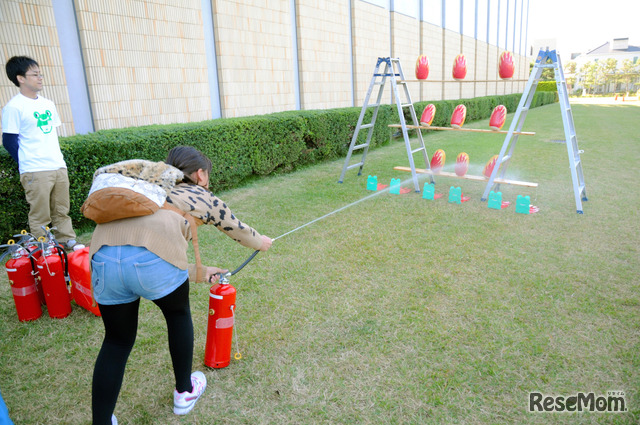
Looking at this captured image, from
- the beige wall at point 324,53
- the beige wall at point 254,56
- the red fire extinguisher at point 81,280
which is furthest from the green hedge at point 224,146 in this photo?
the red fire extinguisher at point 81,280

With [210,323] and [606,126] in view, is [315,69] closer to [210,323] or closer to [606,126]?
[210,323]

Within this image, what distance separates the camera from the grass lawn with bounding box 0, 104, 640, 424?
239 cm

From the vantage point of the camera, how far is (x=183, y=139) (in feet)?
21.3

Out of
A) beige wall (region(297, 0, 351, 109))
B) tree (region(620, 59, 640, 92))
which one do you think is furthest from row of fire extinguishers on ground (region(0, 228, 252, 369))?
tree (region(620, 59, 640, 92))

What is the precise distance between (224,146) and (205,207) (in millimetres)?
5440

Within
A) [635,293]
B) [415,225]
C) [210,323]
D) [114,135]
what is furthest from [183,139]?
[635,293]

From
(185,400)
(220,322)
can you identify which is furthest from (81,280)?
(185,400)

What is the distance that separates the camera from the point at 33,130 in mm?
4148

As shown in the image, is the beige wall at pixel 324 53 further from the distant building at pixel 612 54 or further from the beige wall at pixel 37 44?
the distant building at pixel 612 54

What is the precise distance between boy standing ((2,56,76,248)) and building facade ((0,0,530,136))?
6.13 ft

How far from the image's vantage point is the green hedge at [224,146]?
183 inches

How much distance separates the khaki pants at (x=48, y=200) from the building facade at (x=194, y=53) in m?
2.05

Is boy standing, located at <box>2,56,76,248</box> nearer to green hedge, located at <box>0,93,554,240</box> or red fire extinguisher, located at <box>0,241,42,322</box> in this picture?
green hedge, located at <box>0,93,554,240</box>

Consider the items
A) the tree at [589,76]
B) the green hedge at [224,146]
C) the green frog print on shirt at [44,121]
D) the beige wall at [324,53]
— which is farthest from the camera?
the tree at [589,76]
